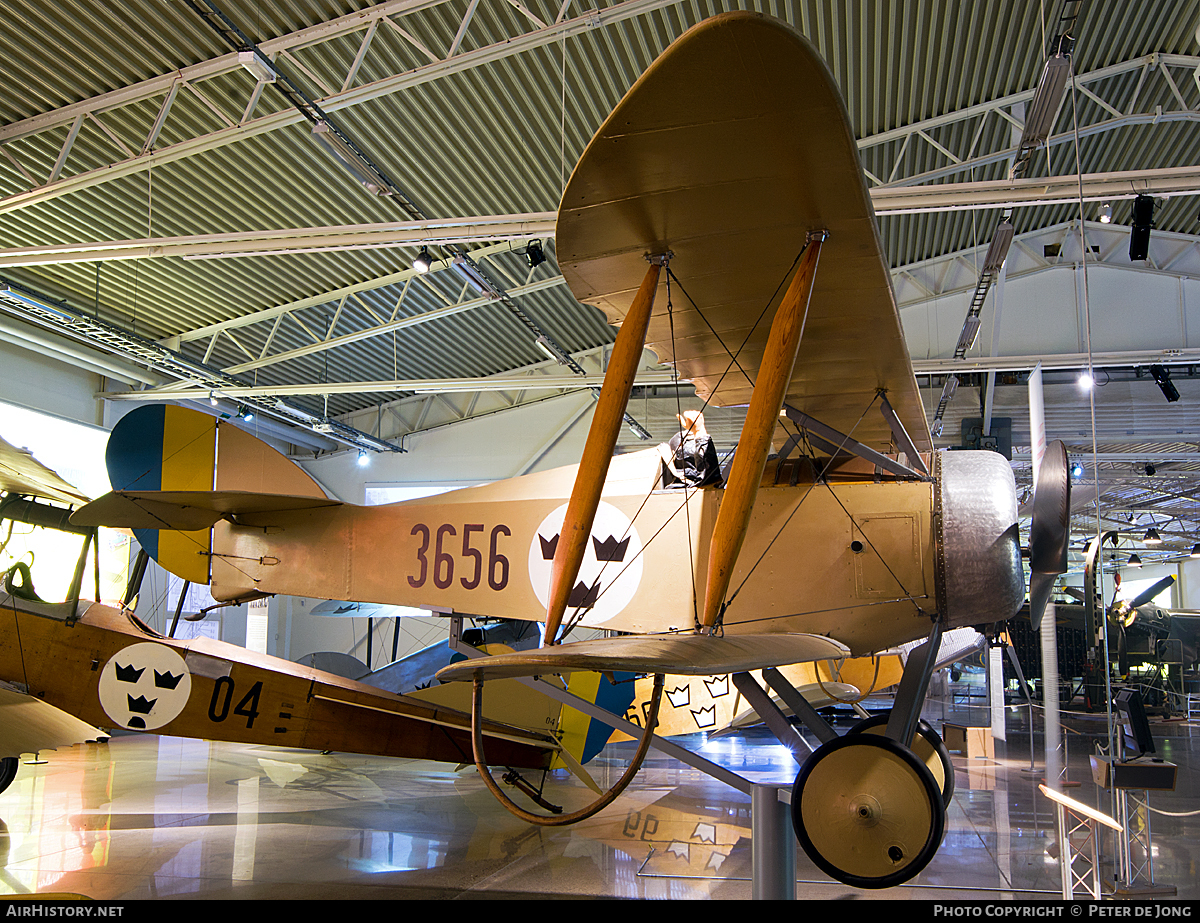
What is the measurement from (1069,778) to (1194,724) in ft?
33.7

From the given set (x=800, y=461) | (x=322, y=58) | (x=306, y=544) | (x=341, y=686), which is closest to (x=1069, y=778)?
(x=800, y=461)

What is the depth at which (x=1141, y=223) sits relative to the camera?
8.39 meters

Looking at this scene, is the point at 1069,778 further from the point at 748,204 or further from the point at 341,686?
the point at 748,204

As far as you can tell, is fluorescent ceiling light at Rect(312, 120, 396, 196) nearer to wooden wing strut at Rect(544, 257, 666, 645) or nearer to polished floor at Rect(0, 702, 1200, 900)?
wooden wing strut at Rect(544, 257, 666, 645)

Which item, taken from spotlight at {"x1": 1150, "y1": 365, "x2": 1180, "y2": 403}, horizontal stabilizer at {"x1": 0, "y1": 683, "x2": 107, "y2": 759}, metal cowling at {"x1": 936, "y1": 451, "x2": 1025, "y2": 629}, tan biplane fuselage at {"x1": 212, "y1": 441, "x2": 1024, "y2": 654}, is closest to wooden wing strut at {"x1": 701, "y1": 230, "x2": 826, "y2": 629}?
tan biplane fuselage at {"x1": 212, "y1": 441, "x2": 1024, "y2": 654}

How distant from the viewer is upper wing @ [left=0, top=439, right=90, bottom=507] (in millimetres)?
6129

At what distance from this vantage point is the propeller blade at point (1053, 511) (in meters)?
4.28

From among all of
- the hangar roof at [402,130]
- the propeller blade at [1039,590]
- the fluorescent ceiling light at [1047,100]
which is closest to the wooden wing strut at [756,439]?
the propeller blade at [1039,590]

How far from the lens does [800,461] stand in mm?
4969

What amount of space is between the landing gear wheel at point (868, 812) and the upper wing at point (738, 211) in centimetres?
205

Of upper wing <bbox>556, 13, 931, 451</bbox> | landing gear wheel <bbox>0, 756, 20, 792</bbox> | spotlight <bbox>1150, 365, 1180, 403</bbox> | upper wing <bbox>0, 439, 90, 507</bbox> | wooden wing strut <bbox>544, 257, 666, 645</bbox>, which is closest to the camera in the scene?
upper wing <bbox>556, 13, 931, 451</bbox>

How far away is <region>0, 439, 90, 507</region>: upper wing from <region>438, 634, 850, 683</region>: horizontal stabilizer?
16.6 feet

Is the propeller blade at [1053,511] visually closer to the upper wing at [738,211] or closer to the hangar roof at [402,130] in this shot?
the upper wing at [738,211]

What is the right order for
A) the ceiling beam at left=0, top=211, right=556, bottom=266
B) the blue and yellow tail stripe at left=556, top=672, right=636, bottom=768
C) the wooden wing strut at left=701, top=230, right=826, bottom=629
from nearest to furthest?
the wooden wing strut at left=701, top=230, right=826, bottom=629, the blue and yellow tail stripe at left=556, top=672, right=636, bottom=768, the ceiling beam at left=0, top=211, right=556, bottom=266
